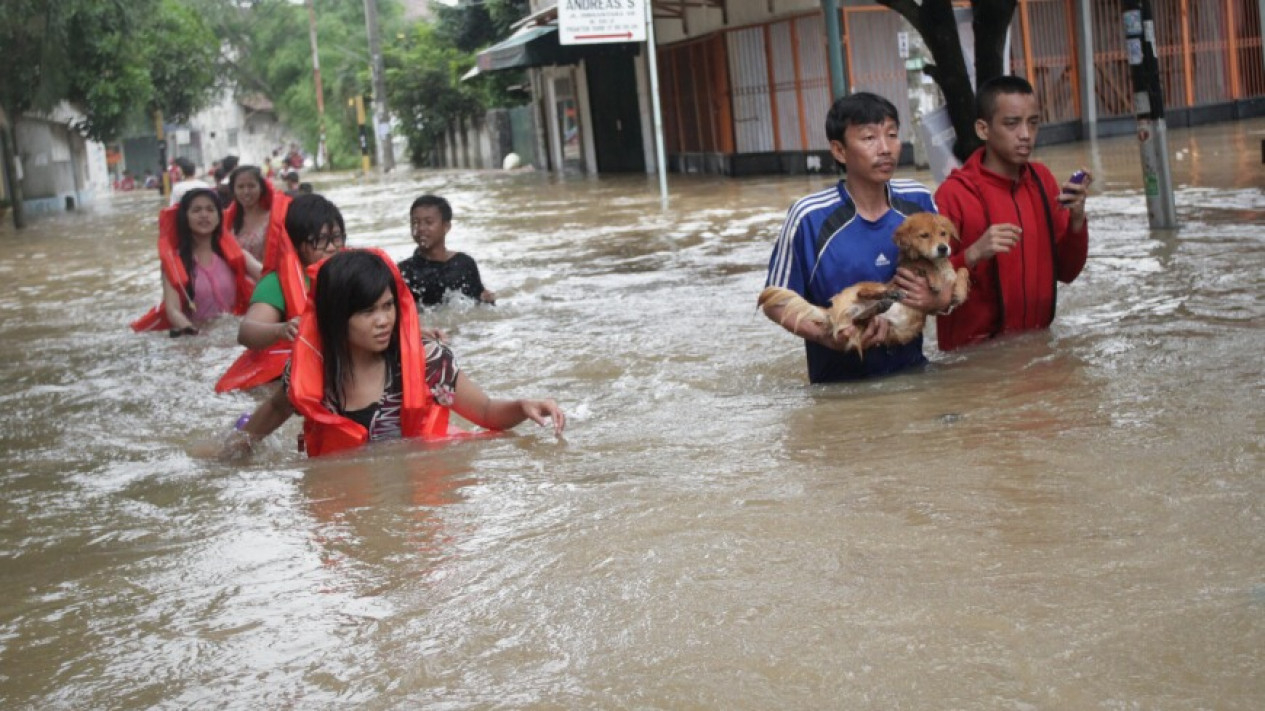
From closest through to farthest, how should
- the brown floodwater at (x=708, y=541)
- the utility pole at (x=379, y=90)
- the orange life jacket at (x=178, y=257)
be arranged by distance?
the brown floodwater at (x=708, y=541), the orange life jacket at (x=178, y=257), the utility pole at (x=379, y=90)

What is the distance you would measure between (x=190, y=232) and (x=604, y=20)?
1232 centimetres

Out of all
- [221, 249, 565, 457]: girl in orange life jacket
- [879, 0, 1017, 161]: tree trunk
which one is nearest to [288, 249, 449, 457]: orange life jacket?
[221, 249, 565, 457]: girl in orange life jacket

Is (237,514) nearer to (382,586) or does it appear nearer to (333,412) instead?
(333,412)

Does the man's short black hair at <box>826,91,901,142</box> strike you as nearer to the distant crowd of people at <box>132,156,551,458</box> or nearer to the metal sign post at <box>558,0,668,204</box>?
the distant crowd of people at <box>132,156,551,458</box>

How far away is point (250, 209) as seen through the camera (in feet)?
33.3

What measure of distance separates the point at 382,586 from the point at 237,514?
1.25 meters

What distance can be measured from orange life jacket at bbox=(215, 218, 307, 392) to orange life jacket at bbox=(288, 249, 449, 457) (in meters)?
0.76

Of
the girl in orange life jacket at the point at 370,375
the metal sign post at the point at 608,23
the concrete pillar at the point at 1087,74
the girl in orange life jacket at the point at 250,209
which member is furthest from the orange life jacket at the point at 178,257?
the concrete pillar at the point at 1087,74

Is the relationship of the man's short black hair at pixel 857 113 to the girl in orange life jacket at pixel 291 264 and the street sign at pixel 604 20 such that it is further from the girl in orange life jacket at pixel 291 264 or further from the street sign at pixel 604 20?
the street sign at pixel 604 20

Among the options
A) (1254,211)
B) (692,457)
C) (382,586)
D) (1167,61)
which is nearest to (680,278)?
(1254,211)

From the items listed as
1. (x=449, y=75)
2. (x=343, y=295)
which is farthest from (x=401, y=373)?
(x=449, y=75)

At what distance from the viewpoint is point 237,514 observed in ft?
16.1

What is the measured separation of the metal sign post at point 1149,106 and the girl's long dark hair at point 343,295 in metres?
7.37

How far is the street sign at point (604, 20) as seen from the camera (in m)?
20.8
